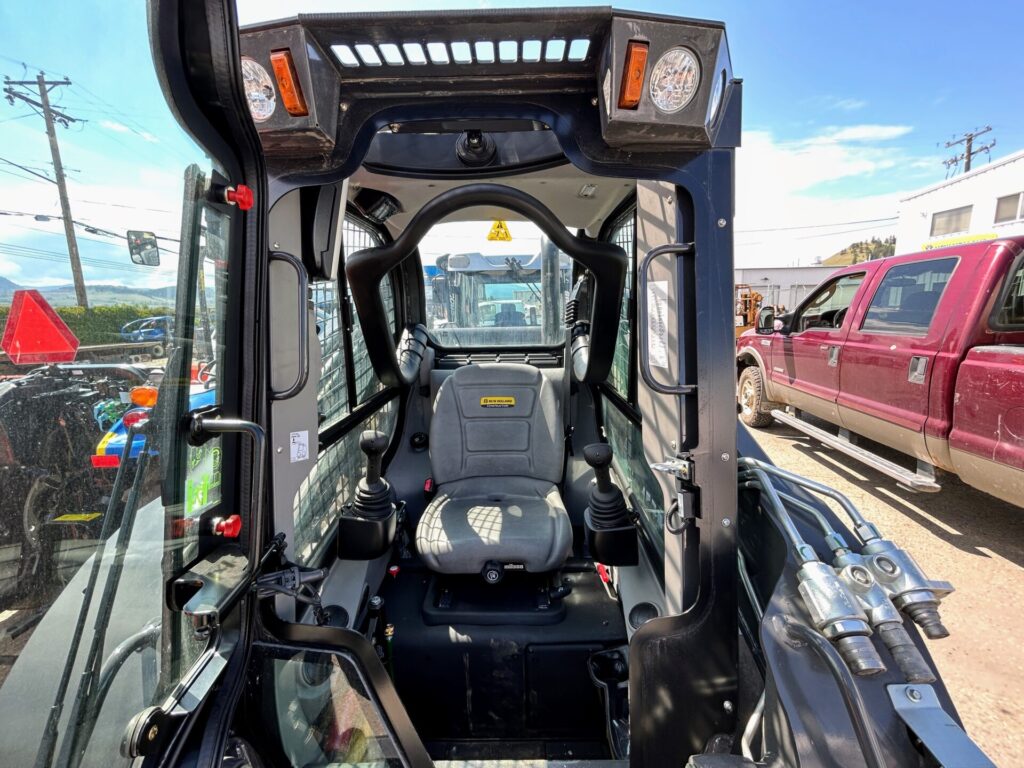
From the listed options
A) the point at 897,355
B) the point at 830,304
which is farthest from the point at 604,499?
the point at 830,304

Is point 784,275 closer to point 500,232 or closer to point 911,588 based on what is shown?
point 500,232

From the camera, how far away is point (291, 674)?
4.78ft

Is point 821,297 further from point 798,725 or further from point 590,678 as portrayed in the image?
point 798,725

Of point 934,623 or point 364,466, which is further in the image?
point 364,466

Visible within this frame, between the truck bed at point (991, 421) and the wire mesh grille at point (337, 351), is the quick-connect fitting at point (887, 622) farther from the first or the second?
the truck bed at point (991, 421)

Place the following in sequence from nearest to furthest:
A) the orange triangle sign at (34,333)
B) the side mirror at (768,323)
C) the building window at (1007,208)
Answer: the orange triangle sign at (34,333)
the side mirror at (768,323)
the building window at (1007,208)

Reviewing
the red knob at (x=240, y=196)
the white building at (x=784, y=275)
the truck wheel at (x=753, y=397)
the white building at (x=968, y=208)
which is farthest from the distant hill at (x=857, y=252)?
the red knob at (x=240, y=196)

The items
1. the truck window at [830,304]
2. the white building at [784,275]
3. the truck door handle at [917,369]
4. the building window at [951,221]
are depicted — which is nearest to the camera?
the truck door handle at [917,369]

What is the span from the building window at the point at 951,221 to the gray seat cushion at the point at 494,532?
15.8 metres

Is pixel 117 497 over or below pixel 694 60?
below

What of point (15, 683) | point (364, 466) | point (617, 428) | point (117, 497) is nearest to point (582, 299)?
point (617, 428)

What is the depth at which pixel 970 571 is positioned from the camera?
3.57 metres

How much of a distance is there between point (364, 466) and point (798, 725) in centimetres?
261

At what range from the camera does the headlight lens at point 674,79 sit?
1.18 metres
